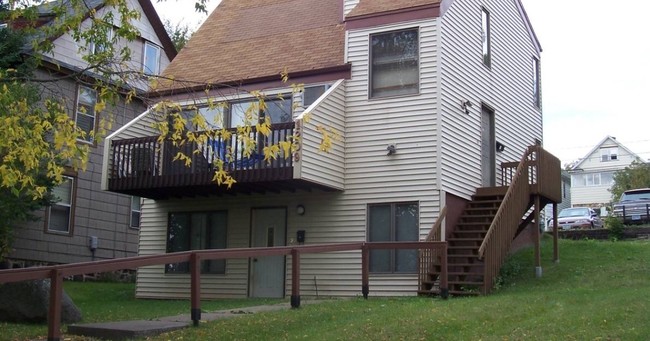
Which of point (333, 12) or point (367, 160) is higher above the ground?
point (333, 12)

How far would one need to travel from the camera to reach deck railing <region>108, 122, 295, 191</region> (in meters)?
17.4

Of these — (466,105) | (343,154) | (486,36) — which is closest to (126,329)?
(343,154)

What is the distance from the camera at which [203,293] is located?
795 inches

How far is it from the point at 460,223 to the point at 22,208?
10706 millimetres

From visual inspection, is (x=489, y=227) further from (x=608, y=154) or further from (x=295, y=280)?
(x=608, y=154)

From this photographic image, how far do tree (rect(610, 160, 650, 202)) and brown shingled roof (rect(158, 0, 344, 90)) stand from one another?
4017 centimetres

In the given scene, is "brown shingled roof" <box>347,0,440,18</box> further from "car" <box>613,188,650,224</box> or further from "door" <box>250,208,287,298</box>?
"car" <box>613,188,650,224</box>

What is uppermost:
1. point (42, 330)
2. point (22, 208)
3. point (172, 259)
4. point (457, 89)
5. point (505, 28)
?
point (505, 28)

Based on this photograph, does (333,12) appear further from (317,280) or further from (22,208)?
(22,208)

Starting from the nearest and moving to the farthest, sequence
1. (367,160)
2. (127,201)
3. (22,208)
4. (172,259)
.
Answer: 1. (172,259)
2. (367,160)
3. (22,208)
4. (127,201)

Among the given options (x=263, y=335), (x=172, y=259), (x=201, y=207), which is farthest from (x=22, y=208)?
(x=263, y=335)

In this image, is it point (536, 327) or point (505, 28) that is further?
point (505, 28)

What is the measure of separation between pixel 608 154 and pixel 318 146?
60.8m

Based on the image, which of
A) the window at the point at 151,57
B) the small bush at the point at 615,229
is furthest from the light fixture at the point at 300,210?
the small bush at the point at 615,229
